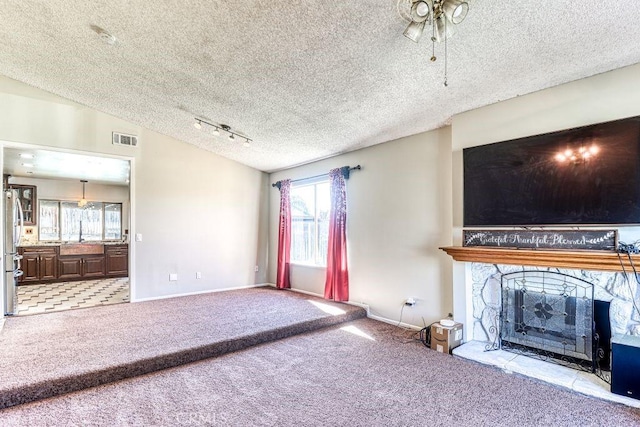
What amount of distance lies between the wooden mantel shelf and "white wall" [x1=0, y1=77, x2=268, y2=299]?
413 centimetres

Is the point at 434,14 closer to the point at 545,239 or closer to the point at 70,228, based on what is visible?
the point at 545,239

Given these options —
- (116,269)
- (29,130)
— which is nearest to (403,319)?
(29,130)

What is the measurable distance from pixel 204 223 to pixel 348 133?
124 inches

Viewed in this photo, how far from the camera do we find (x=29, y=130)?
4387 mm

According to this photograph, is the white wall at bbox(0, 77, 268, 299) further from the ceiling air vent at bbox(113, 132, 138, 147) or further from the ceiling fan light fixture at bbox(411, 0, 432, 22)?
the ceiling fan light fixture at bbox(411, 0, 432, 22)

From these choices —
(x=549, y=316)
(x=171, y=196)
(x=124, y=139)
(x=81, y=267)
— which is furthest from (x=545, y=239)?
(x=81, y=267)

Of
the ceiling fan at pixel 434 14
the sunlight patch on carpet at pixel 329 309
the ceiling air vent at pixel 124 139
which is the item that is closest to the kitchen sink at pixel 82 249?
the ceiling air vent at pixel 124 139

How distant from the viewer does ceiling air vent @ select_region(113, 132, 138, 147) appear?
5.03 m

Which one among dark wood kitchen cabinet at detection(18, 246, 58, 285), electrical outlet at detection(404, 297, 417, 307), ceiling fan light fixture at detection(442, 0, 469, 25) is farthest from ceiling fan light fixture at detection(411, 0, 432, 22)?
dark wood kitchen cabinet at detection(18, 246, 58, 285)

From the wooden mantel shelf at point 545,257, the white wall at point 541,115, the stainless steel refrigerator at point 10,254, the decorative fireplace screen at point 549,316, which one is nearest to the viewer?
the wooden mantel shelf at point 545,257

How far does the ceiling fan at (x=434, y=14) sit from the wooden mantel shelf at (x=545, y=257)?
6.60 feet

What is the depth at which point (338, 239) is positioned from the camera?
502cm

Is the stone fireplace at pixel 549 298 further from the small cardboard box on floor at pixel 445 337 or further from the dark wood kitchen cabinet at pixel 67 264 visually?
the dark wood kitchen cabinet at pixel 67 264

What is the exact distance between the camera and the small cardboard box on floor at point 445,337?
3.29 meters
